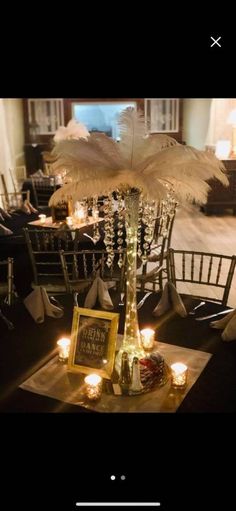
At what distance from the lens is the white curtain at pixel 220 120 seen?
8.16 metres

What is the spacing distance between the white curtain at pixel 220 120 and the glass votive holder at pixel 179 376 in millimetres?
7188

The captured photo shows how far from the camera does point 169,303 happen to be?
89.6 inches

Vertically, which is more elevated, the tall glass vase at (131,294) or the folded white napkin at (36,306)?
the tall glass vase at (131,294)

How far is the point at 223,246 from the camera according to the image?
5977 mm

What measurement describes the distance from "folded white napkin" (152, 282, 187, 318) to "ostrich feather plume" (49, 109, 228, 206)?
2.62ft

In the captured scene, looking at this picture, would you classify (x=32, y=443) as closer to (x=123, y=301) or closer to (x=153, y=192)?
(x=153, y=192)

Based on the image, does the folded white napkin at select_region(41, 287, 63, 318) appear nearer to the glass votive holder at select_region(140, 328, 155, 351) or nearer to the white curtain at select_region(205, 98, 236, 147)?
the glass votive holder at select_region(140, 328, 155, 351)

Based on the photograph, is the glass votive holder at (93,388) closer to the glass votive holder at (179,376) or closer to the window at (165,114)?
the glass votive holder at (179,376)

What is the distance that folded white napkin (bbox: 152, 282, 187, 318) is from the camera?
2237 millimetres

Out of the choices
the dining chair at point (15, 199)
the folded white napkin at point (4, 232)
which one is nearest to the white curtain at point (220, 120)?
the dining chair at point (15, 199)

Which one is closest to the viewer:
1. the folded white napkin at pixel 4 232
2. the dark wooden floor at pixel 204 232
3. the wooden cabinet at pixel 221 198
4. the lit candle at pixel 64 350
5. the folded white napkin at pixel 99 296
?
the lit candle at pixel 64 350

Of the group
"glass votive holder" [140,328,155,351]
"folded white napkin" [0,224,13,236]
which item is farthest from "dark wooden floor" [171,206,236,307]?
"glass votive holder" [140,328,155,351]
